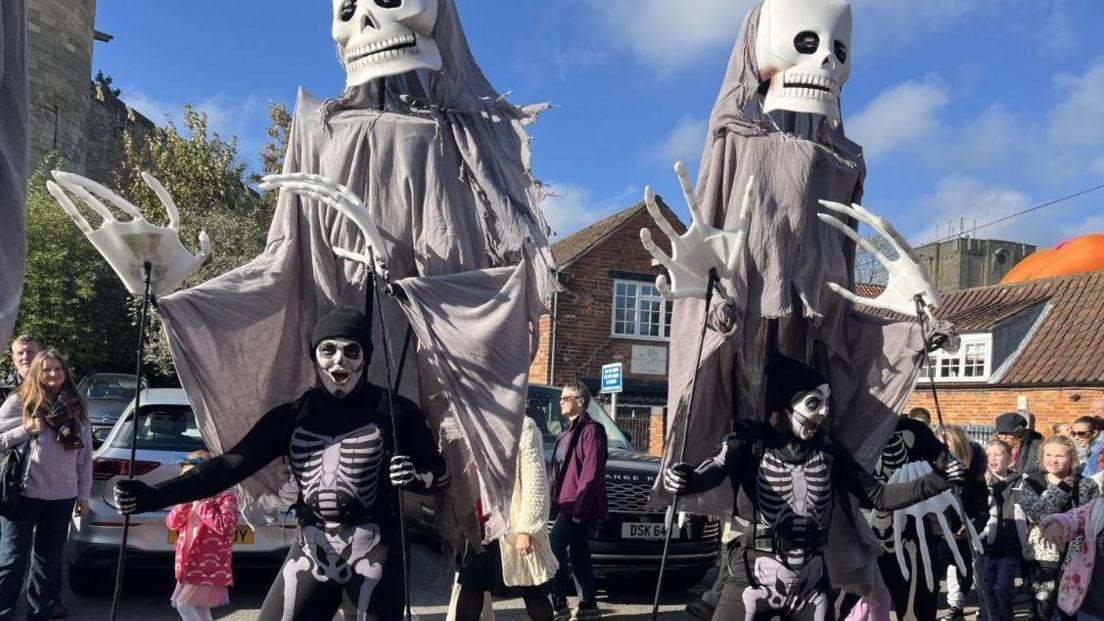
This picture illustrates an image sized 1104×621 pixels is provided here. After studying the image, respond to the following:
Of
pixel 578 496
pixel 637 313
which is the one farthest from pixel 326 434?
pixel 637 313

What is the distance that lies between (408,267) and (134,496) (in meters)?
1.43

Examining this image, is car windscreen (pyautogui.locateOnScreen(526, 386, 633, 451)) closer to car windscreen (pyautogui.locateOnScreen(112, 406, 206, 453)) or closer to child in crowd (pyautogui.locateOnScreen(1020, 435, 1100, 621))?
car windscreen (pyautogui.locateOnScreen(112, 406, 206, 453))

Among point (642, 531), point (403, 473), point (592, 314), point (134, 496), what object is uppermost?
point (592, 314)

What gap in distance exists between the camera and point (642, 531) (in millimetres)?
7938

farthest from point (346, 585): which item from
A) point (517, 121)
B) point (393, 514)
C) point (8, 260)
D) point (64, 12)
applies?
point (64, 12)

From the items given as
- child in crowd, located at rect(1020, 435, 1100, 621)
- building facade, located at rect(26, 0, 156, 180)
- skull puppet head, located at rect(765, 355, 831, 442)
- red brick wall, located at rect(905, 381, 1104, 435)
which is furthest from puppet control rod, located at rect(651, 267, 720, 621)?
building facade, located at rect(26, 0, 156, 180)

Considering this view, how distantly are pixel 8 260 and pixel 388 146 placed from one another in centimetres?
203

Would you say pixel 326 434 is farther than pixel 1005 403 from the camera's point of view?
No

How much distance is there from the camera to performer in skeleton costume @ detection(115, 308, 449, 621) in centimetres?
362

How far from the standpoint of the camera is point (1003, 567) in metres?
7.32

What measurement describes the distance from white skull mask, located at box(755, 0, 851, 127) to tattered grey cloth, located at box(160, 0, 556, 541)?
3.84 feet

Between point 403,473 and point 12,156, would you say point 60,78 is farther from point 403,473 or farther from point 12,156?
point 12,156

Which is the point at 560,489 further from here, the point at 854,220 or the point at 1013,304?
the point at 1013,304

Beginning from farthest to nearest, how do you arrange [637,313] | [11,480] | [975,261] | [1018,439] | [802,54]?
[975,261] → [637,313] → [1018,439] → [11,480] → [802,54]
